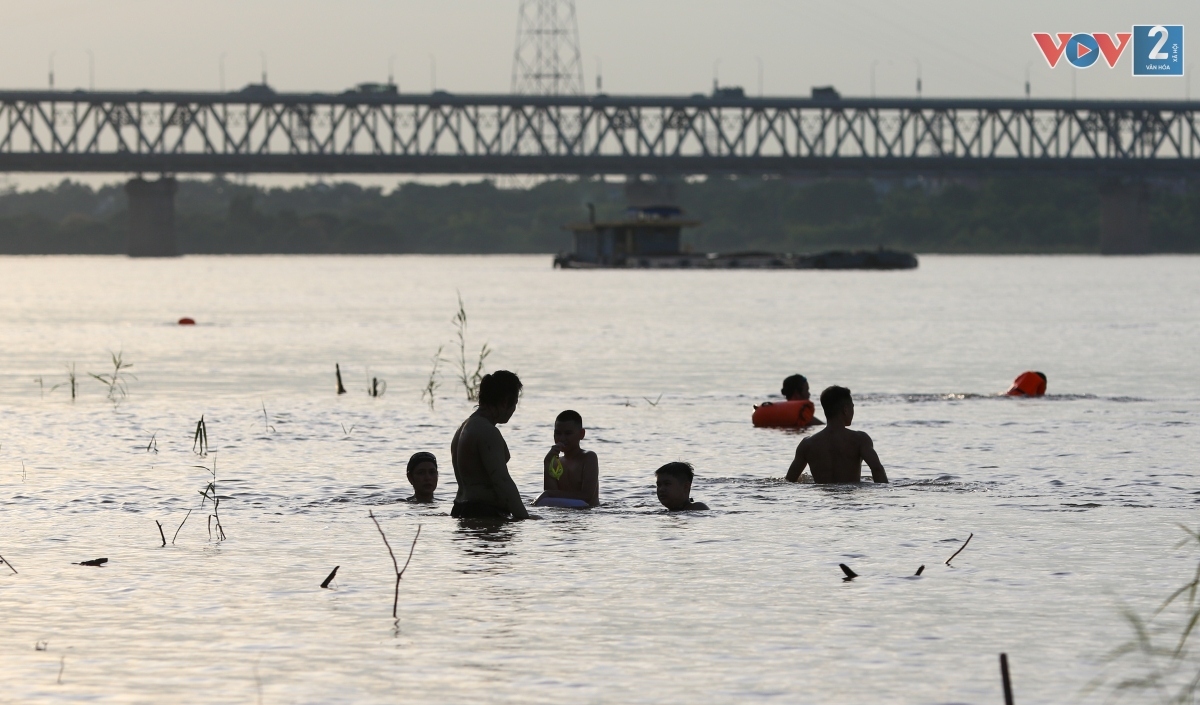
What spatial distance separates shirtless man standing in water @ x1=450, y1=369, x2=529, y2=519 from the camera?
13.8 metres

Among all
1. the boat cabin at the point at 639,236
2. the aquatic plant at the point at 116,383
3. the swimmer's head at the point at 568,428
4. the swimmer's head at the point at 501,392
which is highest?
the boat cabin at the point at 639,236

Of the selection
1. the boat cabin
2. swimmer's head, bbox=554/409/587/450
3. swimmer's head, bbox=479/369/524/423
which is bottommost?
swimmer's head, bbox=554/409/587/450

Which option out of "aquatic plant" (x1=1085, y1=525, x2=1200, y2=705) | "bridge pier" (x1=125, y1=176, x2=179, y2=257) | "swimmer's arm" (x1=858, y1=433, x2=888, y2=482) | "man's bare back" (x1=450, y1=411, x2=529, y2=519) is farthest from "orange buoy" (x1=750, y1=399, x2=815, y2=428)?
"bridge pier" (x1=125, y1=176, x2=179, y2=257)

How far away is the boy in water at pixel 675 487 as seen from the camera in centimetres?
1627

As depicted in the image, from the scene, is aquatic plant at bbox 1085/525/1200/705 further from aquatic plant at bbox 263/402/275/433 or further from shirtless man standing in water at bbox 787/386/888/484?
aquatic plant at bbox 263/402/275/433

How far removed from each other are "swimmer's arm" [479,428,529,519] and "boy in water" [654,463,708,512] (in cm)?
156

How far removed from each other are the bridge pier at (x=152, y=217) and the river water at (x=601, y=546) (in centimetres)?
14343

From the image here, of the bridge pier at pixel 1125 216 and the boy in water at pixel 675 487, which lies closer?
the boy in water at pixel 675 487

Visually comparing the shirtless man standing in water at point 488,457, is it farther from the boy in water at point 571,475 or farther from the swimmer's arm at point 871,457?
the swimmer's arm at point 871,457

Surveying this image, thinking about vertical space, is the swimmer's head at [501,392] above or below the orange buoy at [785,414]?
above

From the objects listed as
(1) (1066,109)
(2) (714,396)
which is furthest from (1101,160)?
A: (2) (714,396)

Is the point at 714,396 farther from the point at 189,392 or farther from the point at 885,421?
the point at 189,392

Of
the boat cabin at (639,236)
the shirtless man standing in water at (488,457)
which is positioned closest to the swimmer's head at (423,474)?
the shirtless man standing in water at (488,457)

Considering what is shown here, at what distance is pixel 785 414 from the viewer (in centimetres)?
2434
